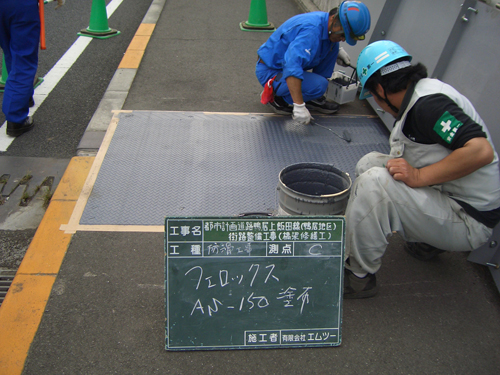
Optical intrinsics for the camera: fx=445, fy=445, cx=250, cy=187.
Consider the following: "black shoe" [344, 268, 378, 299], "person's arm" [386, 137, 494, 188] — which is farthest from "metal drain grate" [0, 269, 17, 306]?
"person's arm" [386, 137, 494, 188]

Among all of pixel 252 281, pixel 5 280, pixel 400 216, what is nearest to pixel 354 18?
pixel 400 216

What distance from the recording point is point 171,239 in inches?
88.6

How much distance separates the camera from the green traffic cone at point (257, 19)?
26.8ft

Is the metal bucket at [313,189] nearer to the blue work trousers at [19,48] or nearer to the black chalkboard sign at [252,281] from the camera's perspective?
the black chalkboard sign at [252,281]

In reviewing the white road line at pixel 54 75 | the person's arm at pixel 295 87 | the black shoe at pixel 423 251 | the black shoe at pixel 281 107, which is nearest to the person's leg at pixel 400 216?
the black shoe at pixel 423 251

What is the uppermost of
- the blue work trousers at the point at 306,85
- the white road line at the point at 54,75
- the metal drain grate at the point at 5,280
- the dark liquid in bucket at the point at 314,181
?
the dark liquid in bucket at the point at 314,181

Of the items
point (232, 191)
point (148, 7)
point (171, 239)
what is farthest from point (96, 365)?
point (148, 7)

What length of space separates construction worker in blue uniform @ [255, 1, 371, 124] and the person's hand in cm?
205

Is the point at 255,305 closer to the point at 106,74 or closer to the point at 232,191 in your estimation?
the point at 232,191

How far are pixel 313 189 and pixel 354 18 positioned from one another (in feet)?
6.74

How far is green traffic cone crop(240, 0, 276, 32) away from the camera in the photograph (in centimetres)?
816

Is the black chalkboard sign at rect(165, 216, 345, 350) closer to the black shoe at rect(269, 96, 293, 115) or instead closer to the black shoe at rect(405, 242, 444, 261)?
the black shoe at rect(405, 242, 444, 261)

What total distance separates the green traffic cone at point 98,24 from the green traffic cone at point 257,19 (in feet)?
7.96

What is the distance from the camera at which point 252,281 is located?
2.31 metres
